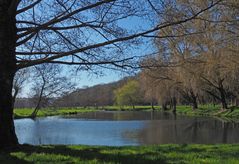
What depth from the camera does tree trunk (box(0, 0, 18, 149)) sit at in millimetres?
9148

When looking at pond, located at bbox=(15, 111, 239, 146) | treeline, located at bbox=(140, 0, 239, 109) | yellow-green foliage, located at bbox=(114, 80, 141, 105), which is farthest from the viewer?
yellow-green foliage, located at bbox=(114, 80, 141, 105)

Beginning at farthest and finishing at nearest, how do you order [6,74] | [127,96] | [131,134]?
[127,96] → [131,134] → [6,74]

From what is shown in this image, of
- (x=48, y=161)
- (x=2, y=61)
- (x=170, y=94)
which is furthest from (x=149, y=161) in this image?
(x=170, y=94)

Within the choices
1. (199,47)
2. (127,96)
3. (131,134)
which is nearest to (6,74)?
(131,134)

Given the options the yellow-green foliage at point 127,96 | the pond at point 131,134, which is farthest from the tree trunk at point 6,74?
the yellow-green foliage at point 127,96

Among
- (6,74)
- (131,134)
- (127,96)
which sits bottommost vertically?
(131,134)

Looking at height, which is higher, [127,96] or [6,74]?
[127,96]

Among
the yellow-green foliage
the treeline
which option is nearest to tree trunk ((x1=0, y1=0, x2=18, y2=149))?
the treeline

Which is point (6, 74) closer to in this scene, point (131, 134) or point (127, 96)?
point (131, 134)

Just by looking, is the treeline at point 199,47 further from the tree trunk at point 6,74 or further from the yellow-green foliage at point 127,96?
the yellow-green foliage at point 127,96

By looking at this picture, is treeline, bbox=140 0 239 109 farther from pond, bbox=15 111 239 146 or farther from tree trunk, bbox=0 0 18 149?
tree trunk, bbox=0 0 18 149

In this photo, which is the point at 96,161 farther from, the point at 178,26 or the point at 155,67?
the point at 178,26

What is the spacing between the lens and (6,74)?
30.3 feet

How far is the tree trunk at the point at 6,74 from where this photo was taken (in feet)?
30.0
